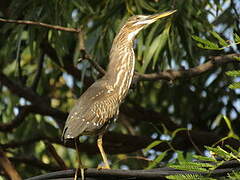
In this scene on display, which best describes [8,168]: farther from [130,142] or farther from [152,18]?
[130,142]

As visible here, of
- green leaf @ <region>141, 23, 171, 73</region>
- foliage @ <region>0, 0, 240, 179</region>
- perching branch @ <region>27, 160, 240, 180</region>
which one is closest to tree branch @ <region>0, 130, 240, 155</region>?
foliage @ <region>0, 0, 240, 179</region>

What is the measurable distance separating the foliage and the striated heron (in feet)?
0.58

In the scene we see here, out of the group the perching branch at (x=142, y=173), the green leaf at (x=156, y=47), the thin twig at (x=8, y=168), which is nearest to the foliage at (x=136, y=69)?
the green leaf at (x=156, y=47)

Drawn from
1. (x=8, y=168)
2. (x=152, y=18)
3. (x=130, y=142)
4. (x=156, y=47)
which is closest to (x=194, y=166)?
(x=8, y=168)

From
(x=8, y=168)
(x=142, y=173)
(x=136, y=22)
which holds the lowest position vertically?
(x=8, y=168)

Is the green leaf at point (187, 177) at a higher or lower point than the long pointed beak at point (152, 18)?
lower

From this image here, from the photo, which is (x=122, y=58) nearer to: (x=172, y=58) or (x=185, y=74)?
(x=185, y=74)

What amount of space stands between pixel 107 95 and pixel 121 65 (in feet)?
1.18

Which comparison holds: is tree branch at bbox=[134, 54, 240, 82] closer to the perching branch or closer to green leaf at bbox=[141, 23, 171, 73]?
green leaf at bbox=[141, 23, 171, 73]

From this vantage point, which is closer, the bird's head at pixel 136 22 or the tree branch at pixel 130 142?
the bird's head at pixel 136 22

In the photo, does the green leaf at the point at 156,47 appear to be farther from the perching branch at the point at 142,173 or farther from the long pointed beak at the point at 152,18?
the perching branch at the point at 142,173

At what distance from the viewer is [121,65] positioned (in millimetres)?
3762

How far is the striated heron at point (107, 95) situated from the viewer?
3252mm

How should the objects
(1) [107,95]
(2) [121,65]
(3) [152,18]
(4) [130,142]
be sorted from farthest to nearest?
(4) [130,142] < (3) [152,18] < (2) [121,65] < (1) [107,95]
